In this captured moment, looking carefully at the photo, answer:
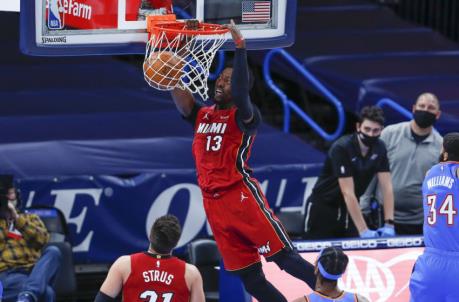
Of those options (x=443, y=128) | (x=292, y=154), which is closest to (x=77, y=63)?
(x=292, y=154)

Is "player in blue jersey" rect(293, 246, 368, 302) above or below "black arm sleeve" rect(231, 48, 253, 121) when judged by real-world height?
below

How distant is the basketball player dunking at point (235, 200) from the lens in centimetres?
790

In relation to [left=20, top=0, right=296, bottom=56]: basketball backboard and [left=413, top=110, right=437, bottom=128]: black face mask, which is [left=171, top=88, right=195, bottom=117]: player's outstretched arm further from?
[left=413, top=110, right=437, bottom=128]: black face mask

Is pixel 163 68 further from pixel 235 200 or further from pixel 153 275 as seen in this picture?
pixel 153 275

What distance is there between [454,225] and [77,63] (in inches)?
282

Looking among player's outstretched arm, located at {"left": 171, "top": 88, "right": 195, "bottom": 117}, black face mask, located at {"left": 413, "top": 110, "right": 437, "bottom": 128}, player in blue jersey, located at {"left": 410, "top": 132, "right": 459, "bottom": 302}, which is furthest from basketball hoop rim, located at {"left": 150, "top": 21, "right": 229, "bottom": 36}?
black face mask, located at {"left": 413, "top": 110, "right": 437, "bottom": 128}

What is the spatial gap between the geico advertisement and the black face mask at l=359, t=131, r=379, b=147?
0.94 m

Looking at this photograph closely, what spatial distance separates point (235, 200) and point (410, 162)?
9.89 ft

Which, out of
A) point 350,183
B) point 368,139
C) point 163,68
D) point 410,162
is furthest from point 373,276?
point 163,68

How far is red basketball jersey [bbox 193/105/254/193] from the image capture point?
7.91m

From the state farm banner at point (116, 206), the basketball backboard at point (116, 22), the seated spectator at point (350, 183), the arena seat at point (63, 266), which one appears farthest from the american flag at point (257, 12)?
the state farm banner at point (116, 206)

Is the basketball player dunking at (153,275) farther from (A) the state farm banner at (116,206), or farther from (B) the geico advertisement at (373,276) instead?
(A) the state farm banner at (116,206)

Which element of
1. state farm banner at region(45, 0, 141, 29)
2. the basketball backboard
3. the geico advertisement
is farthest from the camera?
the geico advertisement

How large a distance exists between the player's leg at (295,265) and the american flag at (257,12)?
150 centimetres
